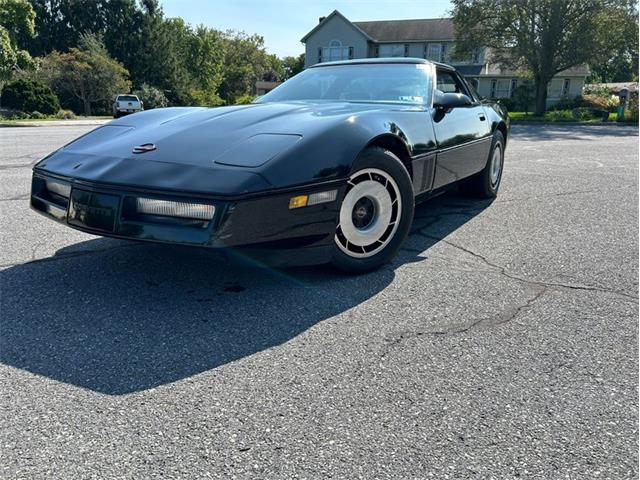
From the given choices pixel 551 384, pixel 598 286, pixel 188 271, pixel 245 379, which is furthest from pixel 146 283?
pixel 598 286

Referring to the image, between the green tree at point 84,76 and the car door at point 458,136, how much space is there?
34679 millimetres

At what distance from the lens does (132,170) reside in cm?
252

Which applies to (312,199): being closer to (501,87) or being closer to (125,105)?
(125,105)

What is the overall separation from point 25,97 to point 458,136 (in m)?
29.5

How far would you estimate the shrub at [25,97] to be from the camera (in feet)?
89.5

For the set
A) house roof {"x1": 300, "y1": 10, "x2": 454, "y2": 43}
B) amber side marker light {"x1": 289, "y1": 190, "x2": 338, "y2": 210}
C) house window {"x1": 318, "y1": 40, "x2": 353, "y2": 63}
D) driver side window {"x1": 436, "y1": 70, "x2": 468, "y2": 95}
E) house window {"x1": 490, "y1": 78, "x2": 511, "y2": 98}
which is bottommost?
amber side marker light {"x1": 289, "y1": 190, "x2": 338, "y2": 210}

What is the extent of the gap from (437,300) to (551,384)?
833 mm

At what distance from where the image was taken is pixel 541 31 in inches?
1168

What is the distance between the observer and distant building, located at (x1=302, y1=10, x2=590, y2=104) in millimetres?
44781

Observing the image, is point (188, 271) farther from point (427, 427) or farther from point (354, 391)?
point (427, 427)

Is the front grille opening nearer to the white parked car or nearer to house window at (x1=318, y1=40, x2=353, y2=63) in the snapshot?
the white parked car

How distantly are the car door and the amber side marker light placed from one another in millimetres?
1264

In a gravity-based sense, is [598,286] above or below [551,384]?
above

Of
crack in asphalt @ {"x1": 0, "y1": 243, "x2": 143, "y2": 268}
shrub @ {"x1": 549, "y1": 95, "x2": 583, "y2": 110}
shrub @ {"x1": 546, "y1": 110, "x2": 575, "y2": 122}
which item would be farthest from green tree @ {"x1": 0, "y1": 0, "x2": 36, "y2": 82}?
shrub @ {"x1": 549, "y1": 95, "x2": 583, "y2": 110}
